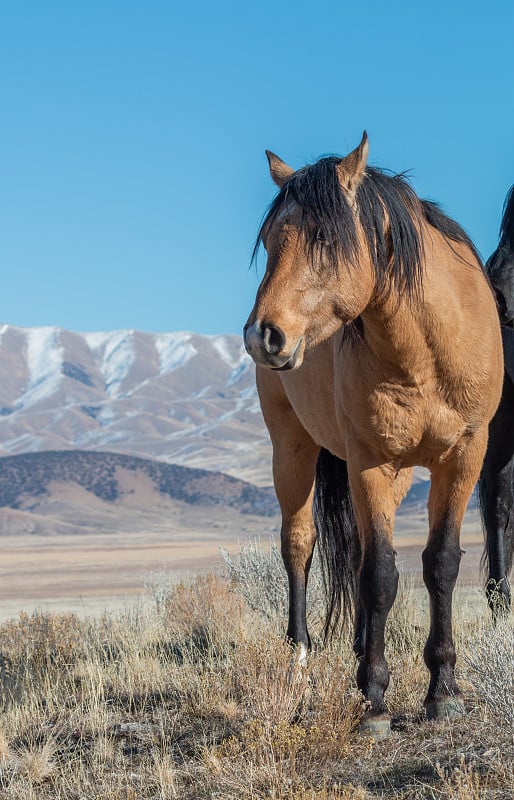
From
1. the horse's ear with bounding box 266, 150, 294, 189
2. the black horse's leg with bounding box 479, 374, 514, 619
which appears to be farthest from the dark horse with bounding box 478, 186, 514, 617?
the horse's ear with bounding box 266, 150, 294, 189

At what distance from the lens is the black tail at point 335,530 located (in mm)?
7188

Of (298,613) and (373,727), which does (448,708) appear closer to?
(373,727)

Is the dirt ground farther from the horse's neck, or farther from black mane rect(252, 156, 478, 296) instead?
black mane rect(252, 156, 478, 296)

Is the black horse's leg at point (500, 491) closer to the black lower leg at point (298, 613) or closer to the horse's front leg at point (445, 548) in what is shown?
the black lower leg at point (298, 613)

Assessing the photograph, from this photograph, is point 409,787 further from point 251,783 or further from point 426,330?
point 426,330

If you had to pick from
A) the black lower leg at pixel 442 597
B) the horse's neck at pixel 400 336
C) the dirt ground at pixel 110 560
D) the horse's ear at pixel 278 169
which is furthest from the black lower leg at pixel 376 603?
the dirt ground at pixel 110 560

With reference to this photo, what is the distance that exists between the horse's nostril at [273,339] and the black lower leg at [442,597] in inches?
62.3

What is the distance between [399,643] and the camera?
7473mm

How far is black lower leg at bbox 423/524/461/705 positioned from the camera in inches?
212

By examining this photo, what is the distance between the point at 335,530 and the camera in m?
7.30

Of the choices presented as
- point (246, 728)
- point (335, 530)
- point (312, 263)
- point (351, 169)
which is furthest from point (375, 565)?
point (335, 530)

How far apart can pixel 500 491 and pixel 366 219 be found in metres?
3.49

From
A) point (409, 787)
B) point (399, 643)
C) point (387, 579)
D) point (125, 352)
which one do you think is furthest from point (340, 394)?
point (125, 352)

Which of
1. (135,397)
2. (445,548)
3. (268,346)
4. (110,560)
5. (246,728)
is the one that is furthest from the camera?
(135,397)
